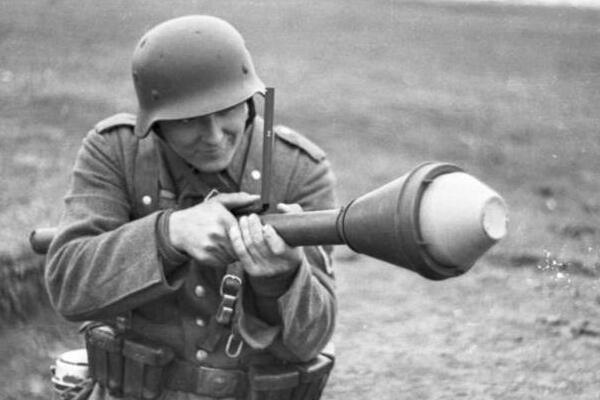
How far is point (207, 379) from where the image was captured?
4426 millimetres

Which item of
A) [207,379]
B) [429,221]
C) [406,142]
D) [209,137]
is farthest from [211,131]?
[406,142]

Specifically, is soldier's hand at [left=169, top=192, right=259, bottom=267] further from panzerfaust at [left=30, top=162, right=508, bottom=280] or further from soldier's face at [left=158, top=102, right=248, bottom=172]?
panzerfaust at [left=30, top=162, right=508, bottom=280]

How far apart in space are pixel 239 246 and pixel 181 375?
93 centimetres

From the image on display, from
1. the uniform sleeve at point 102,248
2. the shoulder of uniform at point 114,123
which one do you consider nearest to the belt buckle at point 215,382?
the uniform sleeve at point 102,248

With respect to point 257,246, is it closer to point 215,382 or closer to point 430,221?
point 430,221

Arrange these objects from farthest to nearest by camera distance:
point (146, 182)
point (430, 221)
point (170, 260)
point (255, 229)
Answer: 1. point (146, 182)
2. point (170, 260)
3. point (255, 229)
4. point (430, 221)

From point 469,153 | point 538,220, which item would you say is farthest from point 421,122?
point 538,220

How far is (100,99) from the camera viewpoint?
12.2 meters

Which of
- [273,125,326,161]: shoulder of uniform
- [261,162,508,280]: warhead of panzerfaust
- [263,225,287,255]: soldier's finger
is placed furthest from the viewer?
[273,125,326,161]: shoulder of uniform

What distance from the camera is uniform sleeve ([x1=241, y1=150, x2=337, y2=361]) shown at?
407 centimetres

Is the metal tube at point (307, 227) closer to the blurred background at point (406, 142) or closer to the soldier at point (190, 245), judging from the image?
the soldier at point (190, 245)

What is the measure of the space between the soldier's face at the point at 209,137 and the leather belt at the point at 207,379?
69 cm

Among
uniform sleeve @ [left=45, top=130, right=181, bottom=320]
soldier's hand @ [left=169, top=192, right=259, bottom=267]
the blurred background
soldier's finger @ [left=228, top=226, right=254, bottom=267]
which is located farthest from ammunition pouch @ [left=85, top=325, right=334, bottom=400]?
the blurred background

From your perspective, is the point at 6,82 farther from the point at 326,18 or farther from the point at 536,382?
the point at 536,382
